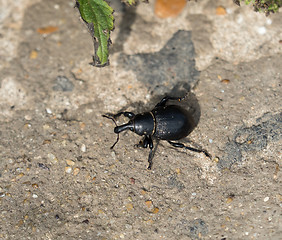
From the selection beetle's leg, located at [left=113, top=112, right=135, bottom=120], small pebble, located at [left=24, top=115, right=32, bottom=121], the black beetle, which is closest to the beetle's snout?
the black beetle

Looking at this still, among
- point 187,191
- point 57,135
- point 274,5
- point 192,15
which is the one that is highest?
point 274,5

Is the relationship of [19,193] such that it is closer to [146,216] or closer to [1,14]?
[146,216]

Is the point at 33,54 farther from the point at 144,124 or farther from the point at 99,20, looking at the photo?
the point at 144,124

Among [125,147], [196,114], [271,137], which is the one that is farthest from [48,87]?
[271,137]

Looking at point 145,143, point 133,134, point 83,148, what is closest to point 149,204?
point 145,143

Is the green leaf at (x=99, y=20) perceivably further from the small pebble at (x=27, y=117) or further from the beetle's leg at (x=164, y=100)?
the small pebble at (x=27, y=117)

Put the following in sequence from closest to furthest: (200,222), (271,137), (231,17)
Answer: (200,222), (271,137), (231,17)

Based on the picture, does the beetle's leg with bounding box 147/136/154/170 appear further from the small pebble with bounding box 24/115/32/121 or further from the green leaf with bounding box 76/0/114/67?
the small pebble with bounding box 24/115/32/121

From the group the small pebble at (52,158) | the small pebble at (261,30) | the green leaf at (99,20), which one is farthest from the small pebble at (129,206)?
the small pebble at (261,30)
